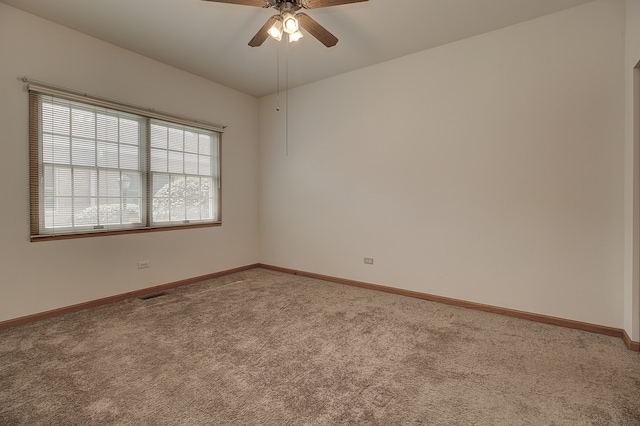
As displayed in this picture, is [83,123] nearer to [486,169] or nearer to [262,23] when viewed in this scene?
[262,23]

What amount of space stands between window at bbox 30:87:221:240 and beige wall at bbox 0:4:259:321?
131 millimetres

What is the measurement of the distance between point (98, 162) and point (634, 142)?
5.32 metres

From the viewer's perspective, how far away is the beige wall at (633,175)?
2.33 m

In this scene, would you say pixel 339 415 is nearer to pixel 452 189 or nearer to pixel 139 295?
pixel 452 189

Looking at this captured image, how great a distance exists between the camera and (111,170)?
343cm

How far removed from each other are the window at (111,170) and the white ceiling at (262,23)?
32.5 inches

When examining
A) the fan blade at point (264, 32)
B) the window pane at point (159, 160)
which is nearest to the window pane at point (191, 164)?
the window pane at point (159, 160)

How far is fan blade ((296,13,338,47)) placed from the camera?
91.5 inches

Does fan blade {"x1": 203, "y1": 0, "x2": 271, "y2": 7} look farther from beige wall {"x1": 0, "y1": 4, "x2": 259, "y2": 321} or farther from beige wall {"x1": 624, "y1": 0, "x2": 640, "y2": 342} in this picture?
beige wall {"x1": 624, "y1": 0, "x2": 640, "y2": 342}

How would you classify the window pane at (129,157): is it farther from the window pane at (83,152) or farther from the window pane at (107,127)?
the window pane at (83,152)

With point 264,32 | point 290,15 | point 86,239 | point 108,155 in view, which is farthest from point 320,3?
point 86,239

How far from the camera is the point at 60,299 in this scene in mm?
3037

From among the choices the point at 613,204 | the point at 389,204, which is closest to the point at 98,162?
the point at 389,204

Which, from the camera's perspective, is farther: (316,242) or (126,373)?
(316,242)
